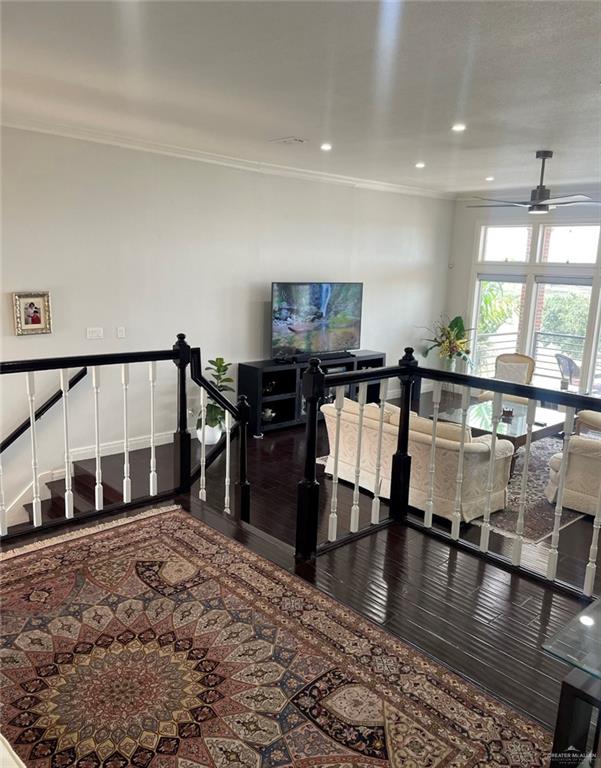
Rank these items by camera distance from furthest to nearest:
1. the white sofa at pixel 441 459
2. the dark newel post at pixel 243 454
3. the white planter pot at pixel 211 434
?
1. the white planter pot at pixel 211 434
2. the white sofa at pixel 441 459
3. the dark newel post at pixel 243 454

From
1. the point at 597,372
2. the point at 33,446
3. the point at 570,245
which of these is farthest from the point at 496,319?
the point at 33,446

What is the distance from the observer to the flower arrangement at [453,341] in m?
8.84

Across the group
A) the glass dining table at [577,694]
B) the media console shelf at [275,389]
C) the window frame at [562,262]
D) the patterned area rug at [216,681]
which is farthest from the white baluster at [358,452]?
the window frame at [562,262]

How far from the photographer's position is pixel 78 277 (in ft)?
17.7

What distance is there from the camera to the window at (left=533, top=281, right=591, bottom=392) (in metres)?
8.09

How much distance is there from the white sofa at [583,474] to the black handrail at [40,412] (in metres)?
4.24

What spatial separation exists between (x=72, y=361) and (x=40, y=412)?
2361 mm

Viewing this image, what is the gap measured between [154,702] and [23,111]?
4.37 m

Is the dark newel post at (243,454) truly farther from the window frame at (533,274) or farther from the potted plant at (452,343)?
the window frame at (533,274)

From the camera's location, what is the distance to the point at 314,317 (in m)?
7.39

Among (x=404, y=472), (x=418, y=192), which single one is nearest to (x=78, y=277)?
(x=404, y=472)

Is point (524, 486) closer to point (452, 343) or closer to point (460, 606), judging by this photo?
point (460, 606)

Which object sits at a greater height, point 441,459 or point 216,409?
point 441,459

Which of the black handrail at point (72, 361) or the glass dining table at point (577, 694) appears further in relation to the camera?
the black handrail at point (72, 361)
